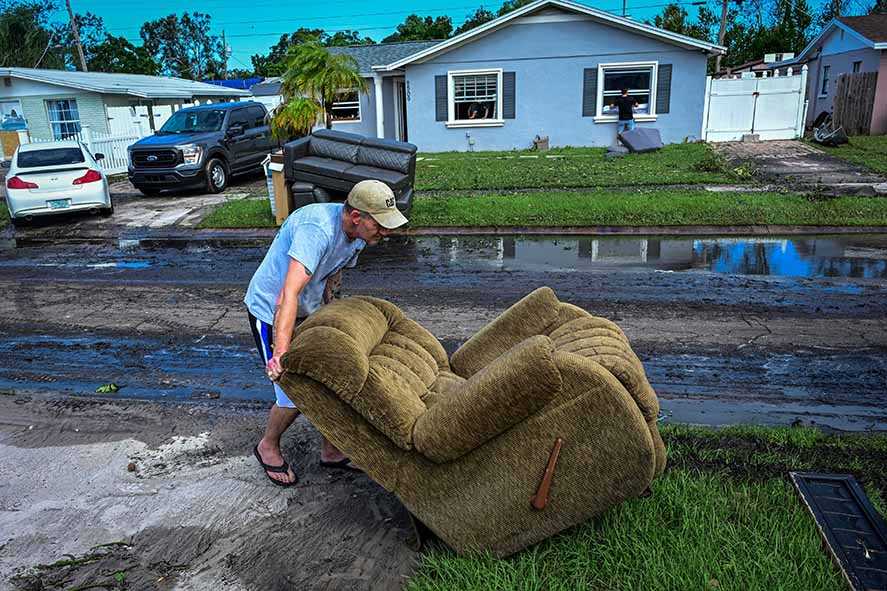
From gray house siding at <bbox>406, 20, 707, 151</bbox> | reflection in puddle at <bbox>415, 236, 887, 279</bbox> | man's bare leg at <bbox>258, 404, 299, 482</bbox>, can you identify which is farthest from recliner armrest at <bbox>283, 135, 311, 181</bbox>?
gray house siding at <bbox>406, 20, 707, 151</bbox>

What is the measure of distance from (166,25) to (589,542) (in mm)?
90793

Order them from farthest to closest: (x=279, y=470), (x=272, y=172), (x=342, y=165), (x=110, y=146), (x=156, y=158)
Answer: (x=110, y=146) → (x=156, y=158) → (x=272, y=172) → (x=342, y=165) → (x=279, y=470)

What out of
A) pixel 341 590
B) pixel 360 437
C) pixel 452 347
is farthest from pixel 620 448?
pixel 452 347

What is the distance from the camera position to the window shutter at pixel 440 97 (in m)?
23.5

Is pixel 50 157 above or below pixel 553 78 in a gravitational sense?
below

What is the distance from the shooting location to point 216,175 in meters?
16.9

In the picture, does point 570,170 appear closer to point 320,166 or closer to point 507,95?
point 507,95

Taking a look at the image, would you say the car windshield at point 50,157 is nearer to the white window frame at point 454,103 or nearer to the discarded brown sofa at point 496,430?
the white window frame at point 454,103

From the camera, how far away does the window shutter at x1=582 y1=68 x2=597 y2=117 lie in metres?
22.7

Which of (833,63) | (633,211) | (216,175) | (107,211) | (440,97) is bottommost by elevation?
(107,211)

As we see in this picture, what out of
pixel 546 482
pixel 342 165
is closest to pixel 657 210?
pixel 342 165

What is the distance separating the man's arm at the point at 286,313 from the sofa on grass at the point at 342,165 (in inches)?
323

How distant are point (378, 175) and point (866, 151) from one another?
15.1m

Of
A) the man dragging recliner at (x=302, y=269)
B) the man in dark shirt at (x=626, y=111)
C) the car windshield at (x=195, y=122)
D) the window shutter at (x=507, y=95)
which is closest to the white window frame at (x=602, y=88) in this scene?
the man in dark shirt at (x=626, y=111)
